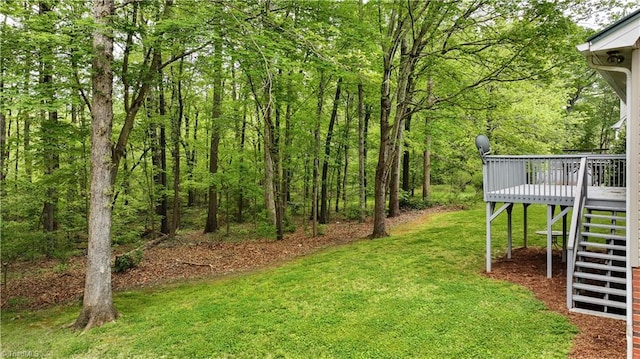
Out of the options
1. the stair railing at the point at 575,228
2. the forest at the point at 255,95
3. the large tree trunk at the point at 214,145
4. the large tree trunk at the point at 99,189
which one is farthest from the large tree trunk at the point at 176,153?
the stair railing at the point at 575,228

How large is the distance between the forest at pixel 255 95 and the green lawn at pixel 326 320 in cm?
162

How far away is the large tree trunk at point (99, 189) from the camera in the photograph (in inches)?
245

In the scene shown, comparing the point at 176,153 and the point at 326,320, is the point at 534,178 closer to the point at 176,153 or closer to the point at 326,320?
the point at 326,320

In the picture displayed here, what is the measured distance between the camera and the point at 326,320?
5.84 meters

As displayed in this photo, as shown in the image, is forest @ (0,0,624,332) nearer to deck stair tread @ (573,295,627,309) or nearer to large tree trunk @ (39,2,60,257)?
large tree trunk @ (39,2,60,257)

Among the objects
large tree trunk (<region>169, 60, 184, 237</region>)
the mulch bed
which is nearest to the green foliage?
large tree trunk (<region>169, 60, 184, 237</region>)

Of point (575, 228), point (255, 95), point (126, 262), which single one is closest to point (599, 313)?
point (575, 228)

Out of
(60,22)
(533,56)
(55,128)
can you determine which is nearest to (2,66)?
(60,22)

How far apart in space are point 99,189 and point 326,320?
14.8ft

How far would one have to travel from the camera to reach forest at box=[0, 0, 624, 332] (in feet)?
21.8

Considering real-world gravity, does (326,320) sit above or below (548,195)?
below

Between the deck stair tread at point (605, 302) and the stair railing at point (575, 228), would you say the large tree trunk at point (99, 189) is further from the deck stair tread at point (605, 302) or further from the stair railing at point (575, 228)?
the deck stair tread at point (605, 302)

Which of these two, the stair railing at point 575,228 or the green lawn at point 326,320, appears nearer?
the green lawn at point 326,320

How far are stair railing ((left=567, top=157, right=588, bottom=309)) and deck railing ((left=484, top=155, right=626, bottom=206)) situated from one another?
0.24 meters
